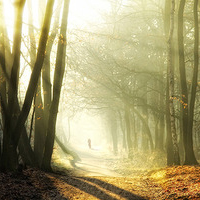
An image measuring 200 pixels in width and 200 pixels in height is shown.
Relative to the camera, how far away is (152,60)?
18734 mm

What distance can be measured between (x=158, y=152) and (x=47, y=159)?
32.1 feet

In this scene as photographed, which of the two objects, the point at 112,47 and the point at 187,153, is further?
the point at 112,47

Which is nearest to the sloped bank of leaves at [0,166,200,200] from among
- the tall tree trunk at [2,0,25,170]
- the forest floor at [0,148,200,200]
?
the forest floor at [0,148,200,200]

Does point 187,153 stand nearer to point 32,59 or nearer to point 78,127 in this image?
point 32,59

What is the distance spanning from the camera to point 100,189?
26.6 feet

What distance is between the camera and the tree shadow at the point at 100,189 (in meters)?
7.21

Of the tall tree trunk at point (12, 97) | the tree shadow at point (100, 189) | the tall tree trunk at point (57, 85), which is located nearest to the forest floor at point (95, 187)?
the tree shadow at point (100, 189)

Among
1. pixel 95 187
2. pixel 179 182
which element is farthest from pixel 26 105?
pixel 179 182

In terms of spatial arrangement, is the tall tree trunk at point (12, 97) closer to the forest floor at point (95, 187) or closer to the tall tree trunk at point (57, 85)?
the forest floor at point (95, 187)

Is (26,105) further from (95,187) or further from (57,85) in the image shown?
(95,187)

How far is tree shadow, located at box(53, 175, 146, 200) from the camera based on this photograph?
7.21 meters

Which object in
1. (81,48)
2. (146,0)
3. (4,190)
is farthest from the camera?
(81,48)

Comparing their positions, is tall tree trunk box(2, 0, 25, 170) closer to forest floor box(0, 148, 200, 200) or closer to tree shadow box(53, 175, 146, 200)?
forest floor box(0, 148, 200, 200)

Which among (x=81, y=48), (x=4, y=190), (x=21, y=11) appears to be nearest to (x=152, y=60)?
(x=81, y=48)
